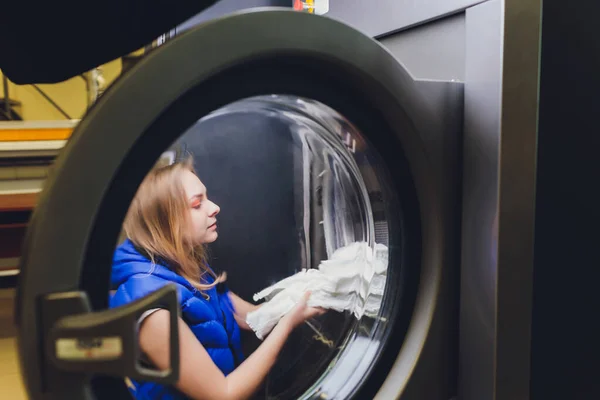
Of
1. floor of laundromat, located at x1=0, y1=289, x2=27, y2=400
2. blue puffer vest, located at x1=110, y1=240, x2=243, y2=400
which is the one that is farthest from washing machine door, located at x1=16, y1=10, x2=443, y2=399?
floor of laundromat, located at x1=0, y1=289, x2=27, y2=400

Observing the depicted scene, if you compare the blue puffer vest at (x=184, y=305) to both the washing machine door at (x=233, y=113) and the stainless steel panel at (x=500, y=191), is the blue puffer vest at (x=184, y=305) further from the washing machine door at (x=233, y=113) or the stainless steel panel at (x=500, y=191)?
the stainless steel panel at (x=500, y=191)

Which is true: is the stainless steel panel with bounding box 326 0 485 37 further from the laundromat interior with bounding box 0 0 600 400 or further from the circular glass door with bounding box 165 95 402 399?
the circular glass door with bounding box 165 95 402 399

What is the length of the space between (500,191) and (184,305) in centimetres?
50

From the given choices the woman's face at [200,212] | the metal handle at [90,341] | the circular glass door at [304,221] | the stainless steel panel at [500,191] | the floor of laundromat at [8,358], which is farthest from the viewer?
the floor of laundromat at [8,358]

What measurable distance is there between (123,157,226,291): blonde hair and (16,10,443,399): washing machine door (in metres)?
0.18

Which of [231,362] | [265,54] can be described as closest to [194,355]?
[231,362]

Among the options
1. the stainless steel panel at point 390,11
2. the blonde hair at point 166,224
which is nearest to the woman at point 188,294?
the blonde hair at point 166,224

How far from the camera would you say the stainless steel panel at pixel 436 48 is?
0.70 meters

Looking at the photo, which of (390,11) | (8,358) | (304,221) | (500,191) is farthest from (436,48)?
(8,358)

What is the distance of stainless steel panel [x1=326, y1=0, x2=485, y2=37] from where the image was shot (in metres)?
0.71

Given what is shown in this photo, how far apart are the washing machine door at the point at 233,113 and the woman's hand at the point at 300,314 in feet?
0.22

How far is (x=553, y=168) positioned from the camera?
2.09 feet

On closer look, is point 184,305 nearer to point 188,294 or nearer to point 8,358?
point 188,294

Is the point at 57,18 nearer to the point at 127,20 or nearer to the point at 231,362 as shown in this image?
the point at 127,20
